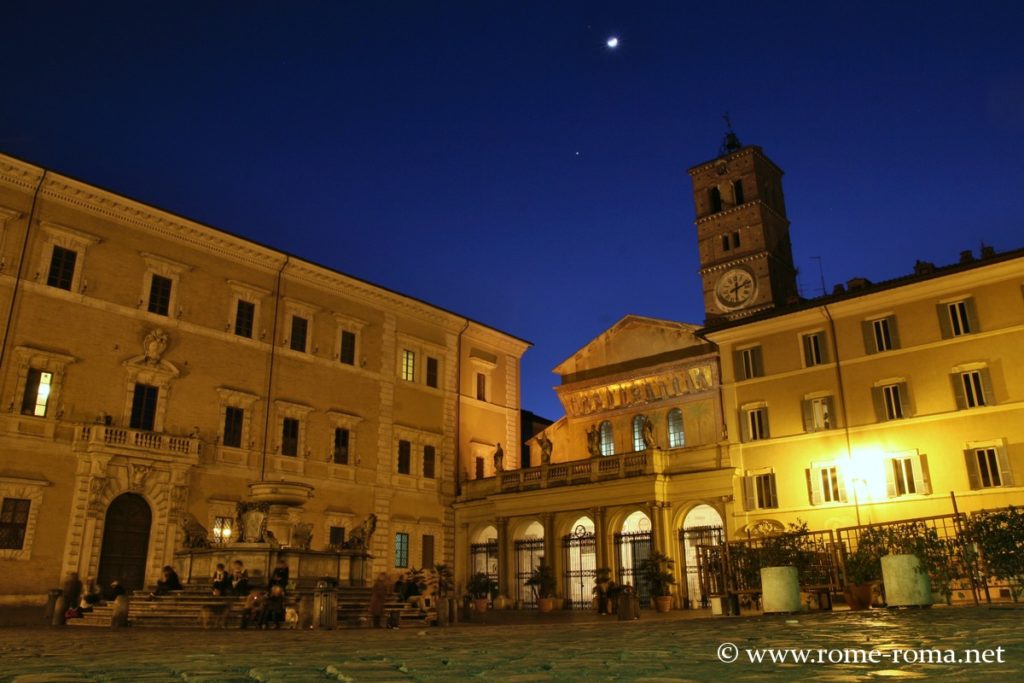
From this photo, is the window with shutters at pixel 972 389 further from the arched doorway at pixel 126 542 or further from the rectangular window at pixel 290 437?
the arched doorway at pixel 126 542

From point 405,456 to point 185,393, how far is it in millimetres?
10988

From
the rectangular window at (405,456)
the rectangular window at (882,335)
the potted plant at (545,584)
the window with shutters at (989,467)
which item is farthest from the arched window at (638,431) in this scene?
the window with shutters at (989,467)

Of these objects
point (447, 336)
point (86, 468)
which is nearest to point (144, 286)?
point (86, 468)

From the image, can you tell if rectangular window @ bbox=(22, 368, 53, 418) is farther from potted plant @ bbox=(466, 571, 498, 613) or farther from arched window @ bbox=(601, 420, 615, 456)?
arched window @ bbox=(601, 420, 615, 456)

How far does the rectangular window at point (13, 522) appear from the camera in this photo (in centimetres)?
2486

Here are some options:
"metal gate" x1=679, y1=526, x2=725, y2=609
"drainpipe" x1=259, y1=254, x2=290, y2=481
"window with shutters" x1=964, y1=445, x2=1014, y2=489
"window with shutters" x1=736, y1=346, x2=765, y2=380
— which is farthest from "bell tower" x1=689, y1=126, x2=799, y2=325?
"drainpipe" x1=259, y1=254, x2=290, y2=481

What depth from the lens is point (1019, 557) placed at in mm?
15156

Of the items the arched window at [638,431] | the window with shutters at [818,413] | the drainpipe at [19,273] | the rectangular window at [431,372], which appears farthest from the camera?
the arched window at [638,431]

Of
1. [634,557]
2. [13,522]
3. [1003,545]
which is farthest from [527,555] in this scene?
[1003,545]

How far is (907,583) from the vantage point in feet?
45.4

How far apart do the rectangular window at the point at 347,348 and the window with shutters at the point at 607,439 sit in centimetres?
1466

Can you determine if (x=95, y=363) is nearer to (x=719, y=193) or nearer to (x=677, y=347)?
(x=677, y=347)

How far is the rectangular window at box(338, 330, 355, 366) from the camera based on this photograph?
3625 cm

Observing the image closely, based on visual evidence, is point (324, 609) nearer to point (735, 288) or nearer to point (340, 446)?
point (340, 446)
